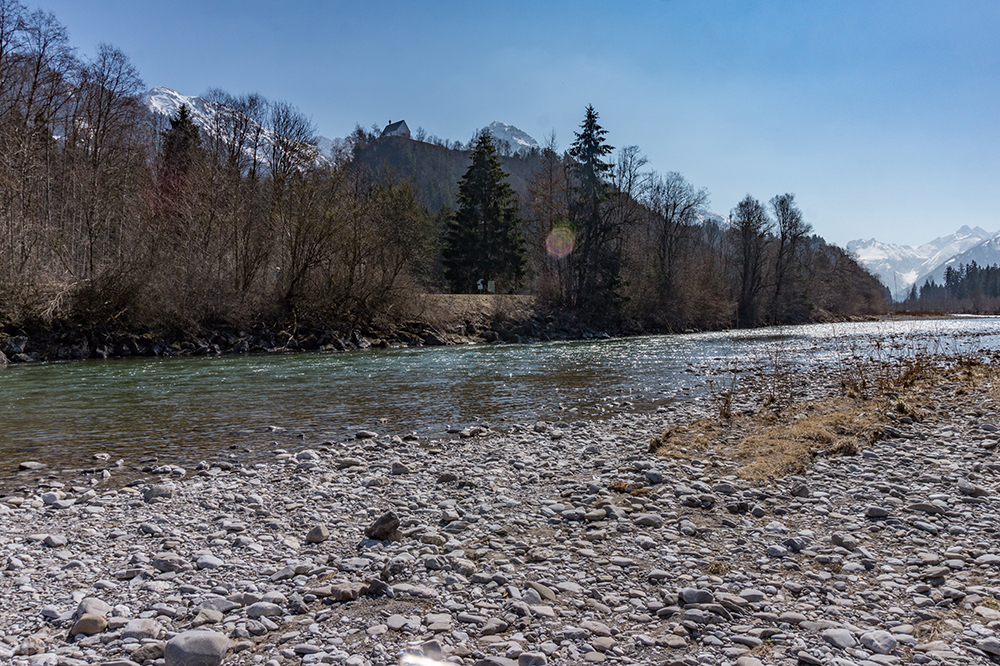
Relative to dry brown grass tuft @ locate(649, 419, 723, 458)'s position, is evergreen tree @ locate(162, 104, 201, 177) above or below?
above

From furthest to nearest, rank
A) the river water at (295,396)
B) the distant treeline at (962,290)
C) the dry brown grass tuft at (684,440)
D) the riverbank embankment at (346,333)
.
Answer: the distant treeline at (962,290), the riverbank embankment at (346,333), the river water at (295,396), the dry brown grass tuft at (684,440)

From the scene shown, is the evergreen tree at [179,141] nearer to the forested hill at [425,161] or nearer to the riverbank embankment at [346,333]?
the riverbank embankment at [346,333]

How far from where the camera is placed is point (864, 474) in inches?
236

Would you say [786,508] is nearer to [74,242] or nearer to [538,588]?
[538,588]

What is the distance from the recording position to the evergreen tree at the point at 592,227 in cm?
4116

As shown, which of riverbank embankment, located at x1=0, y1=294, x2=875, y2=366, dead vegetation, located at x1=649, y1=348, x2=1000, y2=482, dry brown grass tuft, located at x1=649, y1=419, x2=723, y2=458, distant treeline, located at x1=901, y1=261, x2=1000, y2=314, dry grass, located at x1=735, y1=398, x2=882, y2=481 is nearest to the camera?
dry grass, located at x1=735, y1=398, x2=882, y2=481

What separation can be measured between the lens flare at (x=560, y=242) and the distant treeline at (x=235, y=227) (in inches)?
4.8

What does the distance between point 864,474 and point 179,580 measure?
671 cm

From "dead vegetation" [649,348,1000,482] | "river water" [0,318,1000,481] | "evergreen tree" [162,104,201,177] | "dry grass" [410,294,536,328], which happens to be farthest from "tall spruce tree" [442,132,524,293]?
"dead vegetation" [649,348,1000,482]

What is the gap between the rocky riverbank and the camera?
297 cm

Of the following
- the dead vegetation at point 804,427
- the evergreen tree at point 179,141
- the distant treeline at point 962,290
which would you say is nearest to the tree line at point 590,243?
the evergreen tree at point 179,141

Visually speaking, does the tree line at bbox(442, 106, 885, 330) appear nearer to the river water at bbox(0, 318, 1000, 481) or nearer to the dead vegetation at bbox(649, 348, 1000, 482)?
the river water at bbox(0, 318, 1000, 481)

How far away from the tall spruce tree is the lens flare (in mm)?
3402

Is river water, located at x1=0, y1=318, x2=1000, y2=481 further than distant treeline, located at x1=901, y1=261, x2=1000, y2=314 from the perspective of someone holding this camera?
No
